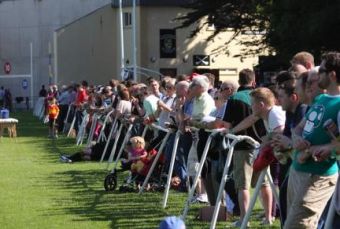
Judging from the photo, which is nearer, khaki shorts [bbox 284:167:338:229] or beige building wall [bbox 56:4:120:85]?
khaki shorts [bbox 284:167:338:229]

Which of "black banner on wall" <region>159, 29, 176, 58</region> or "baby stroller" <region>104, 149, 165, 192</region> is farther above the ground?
"black banner on wall" <region>159, 29, 176, 58</region>

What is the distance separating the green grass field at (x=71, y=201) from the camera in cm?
1205

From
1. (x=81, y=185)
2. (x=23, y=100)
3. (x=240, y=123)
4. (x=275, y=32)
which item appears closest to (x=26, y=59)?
(x=23, y=100)

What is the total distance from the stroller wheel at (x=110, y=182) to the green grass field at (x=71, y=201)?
0.43 ft

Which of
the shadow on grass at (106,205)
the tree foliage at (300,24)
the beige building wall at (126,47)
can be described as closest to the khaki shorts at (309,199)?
the shadow on grass at (106,205)

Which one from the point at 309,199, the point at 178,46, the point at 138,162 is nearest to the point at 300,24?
the point at 138,162

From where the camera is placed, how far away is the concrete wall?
249 ft

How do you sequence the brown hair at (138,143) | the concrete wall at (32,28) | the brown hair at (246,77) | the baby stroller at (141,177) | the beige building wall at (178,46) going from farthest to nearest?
the concrete wall at (32,28) → the beige building wall at (178,46) → the brown hair at (138,143) → the baby stroller at (141,177) → the brown hair at (246,77)

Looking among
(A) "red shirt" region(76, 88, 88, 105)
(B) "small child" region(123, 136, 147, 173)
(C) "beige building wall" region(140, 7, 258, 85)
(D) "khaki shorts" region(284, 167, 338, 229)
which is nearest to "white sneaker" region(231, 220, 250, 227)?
(D) "khaki shorts" region(284, 167, 338, 229)

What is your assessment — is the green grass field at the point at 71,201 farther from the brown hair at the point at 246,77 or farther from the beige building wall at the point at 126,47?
the beige building wall at the point at 126,47

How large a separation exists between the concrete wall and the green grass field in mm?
54003

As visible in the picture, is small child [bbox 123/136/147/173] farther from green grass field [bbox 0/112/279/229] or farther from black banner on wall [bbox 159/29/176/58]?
black banner on wall [bbox 159/29/176/58]

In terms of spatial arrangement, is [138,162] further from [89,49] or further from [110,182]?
[89,49]

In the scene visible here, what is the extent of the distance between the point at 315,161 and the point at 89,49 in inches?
2362
